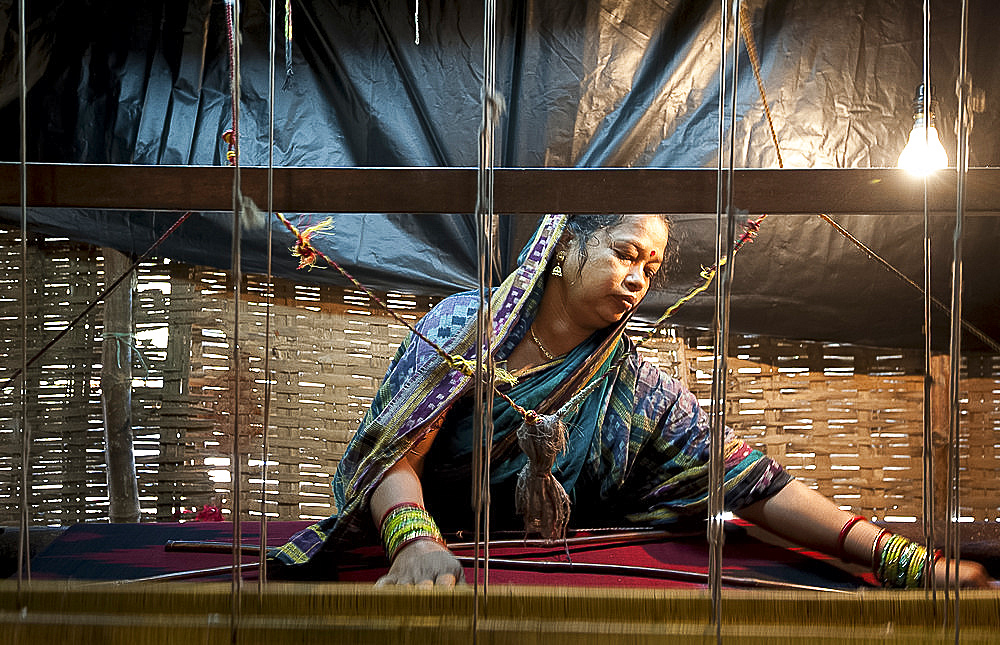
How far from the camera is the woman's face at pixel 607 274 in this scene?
6.13 ft

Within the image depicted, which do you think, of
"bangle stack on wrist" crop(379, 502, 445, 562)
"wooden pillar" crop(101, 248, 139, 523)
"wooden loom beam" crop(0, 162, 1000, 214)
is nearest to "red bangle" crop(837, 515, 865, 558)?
"wooden loom beam" crop(0, 162, 1000, 214)

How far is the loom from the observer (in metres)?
0.87

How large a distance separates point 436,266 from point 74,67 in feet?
3.21

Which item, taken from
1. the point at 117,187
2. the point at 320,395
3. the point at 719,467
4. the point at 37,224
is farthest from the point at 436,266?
the point at 719,467

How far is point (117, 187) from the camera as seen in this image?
1336 millimetres

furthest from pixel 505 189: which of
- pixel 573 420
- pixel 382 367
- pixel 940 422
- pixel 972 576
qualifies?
pixel 940 422

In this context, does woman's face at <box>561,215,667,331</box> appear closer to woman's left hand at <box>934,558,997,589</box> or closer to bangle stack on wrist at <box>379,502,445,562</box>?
bangle stack on wrist at <box>379,502,445,562</box>

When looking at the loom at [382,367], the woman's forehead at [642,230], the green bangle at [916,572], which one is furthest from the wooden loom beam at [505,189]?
the green bangle at [916,572]

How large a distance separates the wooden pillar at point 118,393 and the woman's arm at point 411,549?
26.8 inches

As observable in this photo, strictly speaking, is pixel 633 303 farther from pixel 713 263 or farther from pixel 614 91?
pixel 614 91

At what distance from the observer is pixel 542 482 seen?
1.82 meters

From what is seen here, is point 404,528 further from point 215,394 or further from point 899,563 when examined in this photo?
→ point 899,563

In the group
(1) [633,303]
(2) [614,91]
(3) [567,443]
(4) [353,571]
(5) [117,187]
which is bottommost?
(4) [353,571]

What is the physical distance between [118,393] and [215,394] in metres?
0.21
